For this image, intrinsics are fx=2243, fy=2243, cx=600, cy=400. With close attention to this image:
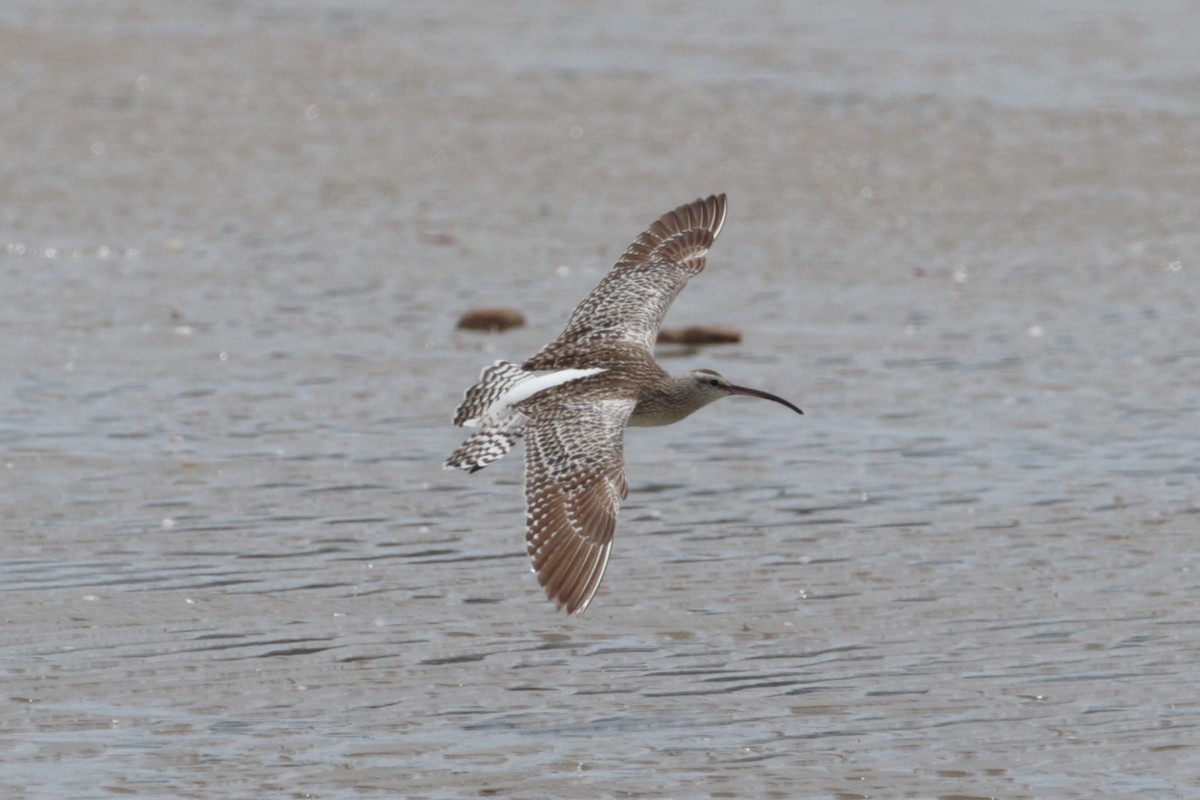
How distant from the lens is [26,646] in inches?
286

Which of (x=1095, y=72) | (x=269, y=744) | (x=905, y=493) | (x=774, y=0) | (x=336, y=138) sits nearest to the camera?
(x=269, y=744)

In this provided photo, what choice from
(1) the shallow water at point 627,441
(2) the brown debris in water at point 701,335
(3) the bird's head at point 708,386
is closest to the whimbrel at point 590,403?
(3) the bird's head at point 708,386

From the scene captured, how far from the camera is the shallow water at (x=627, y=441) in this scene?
263 inches

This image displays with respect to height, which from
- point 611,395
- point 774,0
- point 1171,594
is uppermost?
point 611,395

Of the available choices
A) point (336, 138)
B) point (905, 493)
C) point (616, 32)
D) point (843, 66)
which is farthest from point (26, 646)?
point (616, 32)

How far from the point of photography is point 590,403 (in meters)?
7.52

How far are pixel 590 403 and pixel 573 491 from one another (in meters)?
0.66

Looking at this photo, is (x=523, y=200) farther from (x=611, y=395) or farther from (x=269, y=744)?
(x=269, y=744)

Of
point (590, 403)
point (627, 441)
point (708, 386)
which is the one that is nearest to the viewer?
point (590, 403)

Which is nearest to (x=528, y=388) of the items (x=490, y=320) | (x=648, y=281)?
(x=648, y=281)

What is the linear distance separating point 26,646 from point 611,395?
2.11 meters

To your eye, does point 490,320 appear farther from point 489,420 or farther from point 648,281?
point 489,420

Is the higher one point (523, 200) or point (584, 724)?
point (584, 724)

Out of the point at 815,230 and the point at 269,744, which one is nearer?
the point at 269,744
